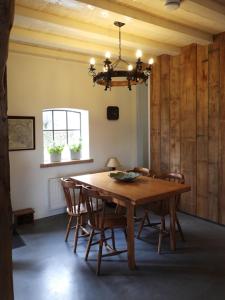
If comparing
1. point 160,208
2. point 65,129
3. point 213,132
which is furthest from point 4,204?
point 65,129

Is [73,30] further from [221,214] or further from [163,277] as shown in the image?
[221,214]

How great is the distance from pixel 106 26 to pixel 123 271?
2856mm

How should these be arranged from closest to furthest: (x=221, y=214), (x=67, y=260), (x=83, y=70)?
(x=67, y=260) < (x=221, y=214) < (x=83, y=70)

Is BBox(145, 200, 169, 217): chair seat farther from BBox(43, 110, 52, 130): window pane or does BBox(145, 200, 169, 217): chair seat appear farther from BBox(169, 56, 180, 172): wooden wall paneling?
BBox(43, 110, 52, 130): window pane

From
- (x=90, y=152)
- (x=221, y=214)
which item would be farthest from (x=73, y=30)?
(x=221, y=214)

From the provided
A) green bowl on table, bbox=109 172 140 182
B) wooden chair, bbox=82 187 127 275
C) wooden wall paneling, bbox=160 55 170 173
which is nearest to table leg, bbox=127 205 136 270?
wooden chair, bbox=82 187 127 275

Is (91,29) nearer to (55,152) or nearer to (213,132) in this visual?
(55,152)

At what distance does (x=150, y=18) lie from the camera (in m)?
2.99

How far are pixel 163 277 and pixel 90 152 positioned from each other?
270 cm

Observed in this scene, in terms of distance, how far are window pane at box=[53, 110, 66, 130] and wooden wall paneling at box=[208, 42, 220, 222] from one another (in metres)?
2.47

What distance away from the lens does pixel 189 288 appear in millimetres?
2428

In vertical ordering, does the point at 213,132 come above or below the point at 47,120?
below

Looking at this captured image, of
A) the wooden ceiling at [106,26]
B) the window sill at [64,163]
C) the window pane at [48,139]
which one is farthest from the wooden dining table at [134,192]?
the wooden ceiling at [106,26]

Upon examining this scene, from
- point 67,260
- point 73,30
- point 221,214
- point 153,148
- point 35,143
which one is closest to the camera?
point 67,260
